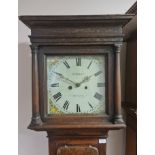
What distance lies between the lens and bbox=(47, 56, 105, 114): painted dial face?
1.01m

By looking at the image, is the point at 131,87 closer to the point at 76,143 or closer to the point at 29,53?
the point at 76,143

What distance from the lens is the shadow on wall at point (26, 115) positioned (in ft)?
4.54

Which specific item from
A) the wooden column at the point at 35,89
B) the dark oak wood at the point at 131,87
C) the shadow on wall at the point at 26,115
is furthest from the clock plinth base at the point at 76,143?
the shadow on wall at the point at 26,115

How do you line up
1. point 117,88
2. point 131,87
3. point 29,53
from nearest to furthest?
1. point 117,88
2. point 131,87
3. point 29,53

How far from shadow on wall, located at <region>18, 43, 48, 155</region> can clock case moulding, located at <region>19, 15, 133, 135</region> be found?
41cm

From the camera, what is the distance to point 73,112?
40.0 inches

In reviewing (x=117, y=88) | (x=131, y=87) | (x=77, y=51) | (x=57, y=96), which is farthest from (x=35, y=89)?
(x=131, y=87)

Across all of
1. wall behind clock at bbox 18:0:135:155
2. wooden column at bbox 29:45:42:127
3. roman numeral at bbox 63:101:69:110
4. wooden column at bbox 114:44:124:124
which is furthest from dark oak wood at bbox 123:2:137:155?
wooden column at bbox 29:45:42:127

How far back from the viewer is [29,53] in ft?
4.54

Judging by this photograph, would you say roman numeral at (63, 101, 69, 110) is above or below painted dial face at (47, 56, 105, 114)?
below

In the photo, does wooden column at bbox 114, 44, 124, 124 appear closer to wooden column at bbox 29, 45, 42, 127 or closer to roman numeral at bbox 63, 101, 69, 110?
roman numeral at bbox 63, 101, 69, 110
